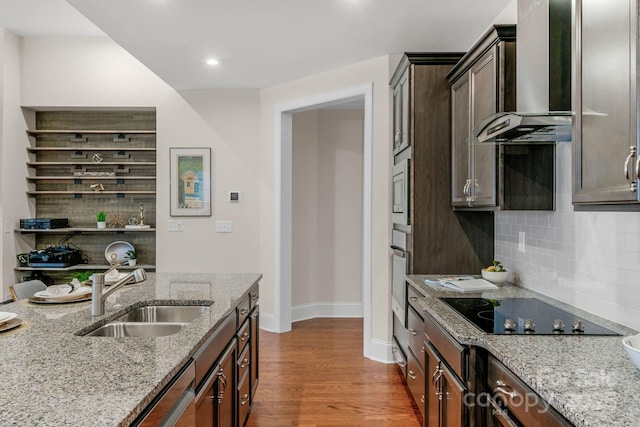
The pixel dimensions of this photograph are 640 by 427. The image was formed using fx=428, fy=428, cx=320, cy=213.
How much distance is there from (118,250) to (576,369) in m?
5.32

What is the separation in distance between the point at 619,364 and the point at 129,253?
5.20 meters

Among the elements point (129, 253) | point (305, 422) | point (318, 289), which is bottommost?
point (305, 422)

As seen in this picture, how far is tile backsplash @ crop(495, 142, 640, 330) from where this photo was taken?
176 centimetres

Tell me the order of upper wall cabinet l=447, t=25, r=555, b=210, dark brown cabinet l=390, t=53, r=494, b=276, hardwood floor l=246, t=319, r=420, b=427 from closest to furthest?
upper wall cabinet l=447, t=25, r=555, b=210, hardwood floor l=246, t=319, r=420, b=427, dark brown cabinet l=390, t=53, r=494, b=276

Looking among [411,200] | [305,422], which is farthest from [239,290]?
[411,200]

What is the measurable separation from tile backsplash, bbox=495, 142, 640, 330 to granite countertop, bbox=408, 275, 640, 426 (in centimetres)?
12

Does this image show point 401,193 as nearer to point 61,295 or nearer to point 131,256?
point 61,295

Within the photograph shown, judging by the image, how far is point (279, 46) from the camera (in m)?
3.76

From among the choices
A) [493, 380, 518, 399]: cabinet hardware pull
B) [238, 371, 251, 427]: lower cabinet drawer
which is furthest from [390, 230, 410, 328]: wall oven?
[493, 380, 518, 399]: cabinet hardware pull

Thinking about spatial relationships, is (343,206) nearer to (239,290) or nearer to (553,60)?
(239,290)

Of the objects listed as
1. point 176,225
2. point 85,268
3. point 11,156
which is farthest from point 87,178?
point 176,225

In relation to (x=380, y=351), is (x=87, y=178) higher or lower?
higher

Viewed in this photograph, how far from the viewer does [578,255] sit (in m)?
2.12

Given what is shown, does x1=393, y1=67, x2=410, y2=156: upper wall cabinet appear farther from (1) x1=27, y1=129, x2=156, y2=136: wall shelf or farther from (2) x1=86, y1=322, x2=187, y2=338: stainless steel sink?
(1) x1=27, y1=129, x2=156, y2=136: wall shelf
